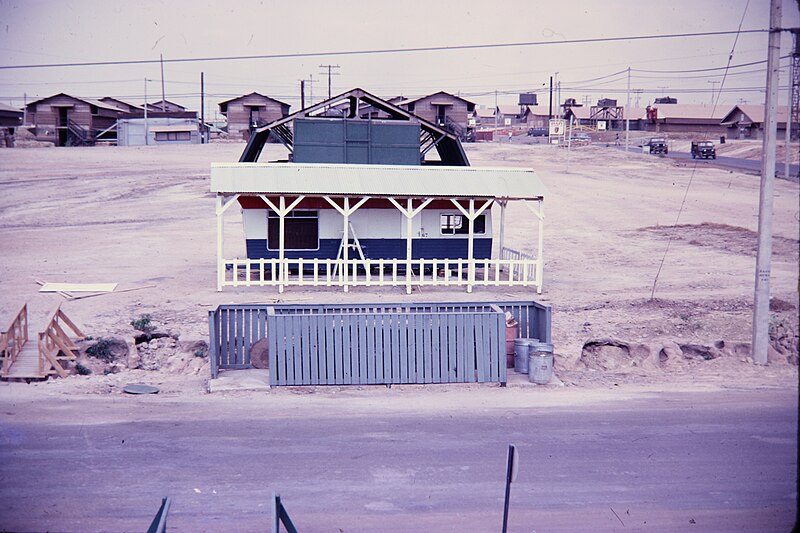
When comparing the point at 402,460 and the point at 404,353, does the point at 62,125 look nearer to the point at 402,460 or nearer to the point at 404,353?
the point at 404,353

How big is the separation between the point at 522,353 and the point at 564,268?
552 inches

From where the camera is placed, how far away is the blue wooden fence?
619 inches

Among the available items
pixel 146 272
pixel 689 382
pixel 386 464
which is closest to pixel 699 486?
pixel 386 464

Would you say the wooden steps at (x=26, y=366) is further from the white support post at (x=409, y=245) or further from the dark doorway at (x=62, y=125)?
the dark doorway at (x=62, y=125)

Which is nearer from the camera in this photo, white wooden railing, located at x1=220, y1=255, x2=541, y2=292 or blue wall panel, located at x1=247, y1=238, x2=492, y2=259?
white wooden railing, located at x1=220, y1=255, x2=541, y2=292

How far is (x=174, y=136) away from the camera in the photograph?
86.4 meters

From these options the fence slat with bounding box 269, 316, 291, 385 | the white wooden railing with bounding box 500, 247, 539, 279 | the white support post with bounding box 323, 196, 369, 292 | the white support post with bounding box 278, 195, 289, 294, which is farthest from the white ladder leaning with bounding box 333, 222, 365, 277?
the fence slat with bounding box 269, 316, 291, 385

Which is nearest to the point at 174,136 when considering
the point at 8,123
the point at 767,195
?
the point at 8,123

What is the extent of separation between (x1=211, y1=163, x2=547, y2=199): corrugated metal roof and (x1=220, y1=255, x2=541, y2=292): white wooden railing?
6.77 feet

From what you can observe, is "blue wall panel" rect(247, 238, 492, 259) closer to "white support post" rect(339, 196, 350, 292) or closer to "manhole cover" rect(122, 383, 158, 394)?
"white support post" rect(339, 196, 350, 292)

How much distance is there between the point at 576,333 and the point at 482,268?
953cm

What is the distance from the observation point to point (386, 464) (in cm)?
1141

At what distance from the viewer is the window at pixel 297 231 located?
26844mm

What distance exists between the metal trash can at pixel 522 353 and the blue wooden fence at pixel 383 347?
2.33 ft
